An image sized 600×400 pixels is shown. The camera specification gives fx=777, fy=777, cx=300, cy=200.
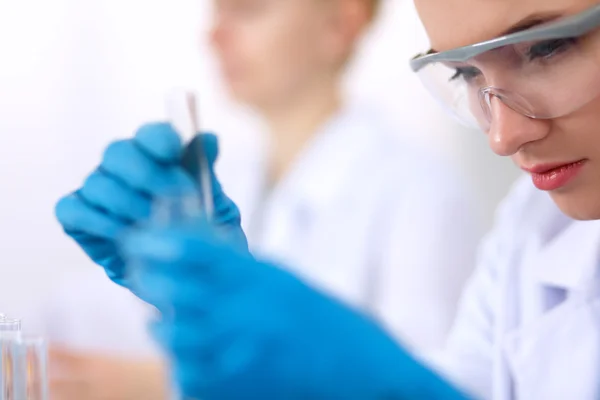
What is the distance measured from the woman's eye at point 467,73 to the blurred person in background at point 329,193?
782 millimetres

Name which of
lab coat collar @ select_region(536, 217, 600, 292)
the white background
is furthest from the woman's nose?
the white background

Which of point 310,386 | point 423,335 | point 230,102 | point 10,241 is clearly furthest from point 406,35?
point 310,386

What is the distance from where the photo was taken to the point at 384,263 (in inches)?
63.9

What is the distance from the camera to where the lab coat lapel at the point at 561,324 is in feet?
2.79

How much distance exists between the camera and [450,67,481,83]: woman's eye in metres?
0.76

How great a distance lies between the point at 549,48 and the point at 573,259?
33 cm

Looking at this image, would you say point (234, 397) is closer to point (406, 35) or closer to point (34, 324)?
point (34, 324)

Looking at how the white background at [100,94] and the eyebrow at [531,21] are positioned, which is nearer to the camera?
the eyebrow at [531,21]

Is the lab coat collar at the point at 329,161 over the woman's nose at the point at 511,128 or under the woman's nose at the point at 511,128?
under

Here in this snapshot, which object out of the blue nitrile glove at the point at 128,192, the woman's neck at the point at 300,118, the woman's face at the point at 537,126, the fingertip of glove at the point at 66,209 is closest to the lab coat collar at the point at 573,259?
the woman's face at the point at 537,126

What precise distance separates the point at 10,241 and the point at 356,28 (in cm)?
95

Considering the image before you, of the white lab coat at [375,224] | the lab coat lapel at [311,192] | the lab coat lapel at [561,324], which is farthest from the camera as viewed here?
the lab coat lapel at [311,192]

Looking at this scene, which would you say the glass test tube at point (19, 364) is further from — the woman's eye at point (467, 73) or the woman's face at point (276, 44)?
the woman's face at point (276, 44)

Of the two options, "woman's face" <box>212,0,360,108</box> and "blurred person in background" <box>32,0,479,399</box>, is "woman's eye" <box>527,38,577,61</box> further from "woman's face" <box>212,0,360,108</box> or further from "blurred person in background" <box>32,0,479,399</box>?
"woman's face" <box>212,0,360,108</box>
